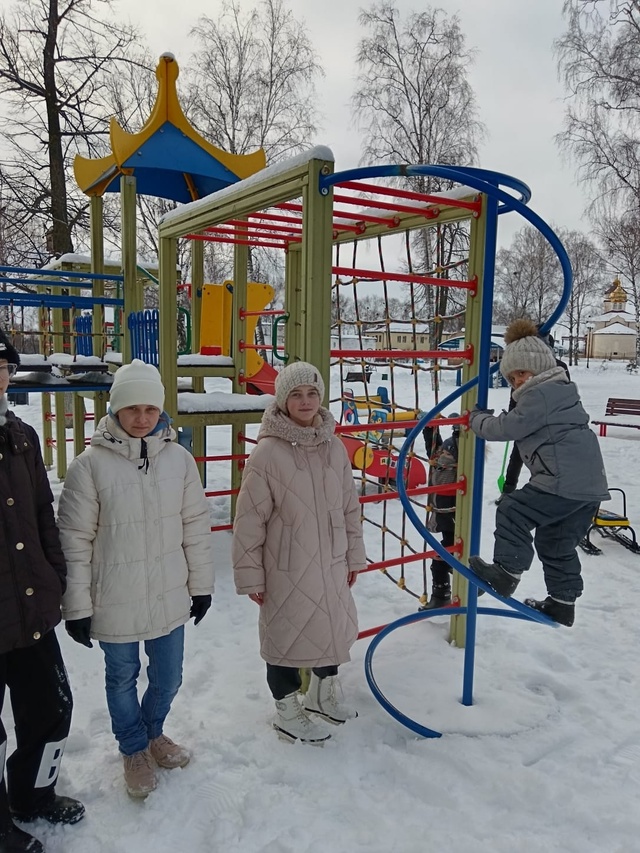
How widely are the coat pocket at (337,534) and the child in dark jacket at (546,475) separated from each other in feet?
1.89

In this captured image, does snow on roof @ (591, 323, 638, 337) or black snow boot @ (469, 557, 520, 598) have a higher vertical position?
snow on roof @ (591, 323, 638, 337)

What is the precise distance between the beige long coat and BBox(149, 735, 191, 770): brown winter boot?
20.2 inches

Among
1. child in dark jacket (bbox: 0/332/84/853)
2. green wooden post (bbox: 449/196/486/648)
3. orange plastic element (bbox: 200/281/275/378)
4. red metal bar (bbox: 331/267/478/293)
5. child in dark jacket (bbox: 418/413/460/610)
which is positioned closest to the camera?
child in dark jacket (bbox: 0/332/84/853)

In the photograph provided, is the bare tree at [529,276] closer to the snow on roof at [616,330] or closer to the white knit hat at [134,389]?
the snow on roof at [616,330]

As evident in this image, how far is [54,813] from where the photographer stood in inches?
83.8

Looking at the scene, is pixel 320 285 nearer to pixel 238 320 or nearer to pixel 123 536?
pixel 123 536

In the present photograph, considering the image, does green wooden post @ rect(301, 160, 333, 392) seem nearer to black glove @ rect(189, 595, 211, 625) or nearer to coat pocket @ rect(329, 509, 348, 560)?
coat pocket @ rect(329, 509, 348, 560)

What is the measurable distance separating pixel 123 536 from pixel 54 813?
100 centimetres

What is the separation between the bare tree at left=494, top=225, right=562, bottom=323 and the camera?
118 feet

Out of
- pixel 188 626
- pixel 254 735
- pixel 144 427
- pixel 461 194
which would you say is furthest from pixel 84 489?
pixel 461 194

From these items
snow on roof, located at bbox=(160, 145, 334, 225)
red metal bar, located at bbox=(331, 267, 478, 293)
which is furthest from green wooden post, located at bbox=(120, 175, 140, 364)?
red metal bar, located at bbox=(331, 267, 478, 293)

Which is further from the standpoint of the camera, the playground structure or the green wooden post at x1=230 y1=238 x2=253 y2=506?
the green wooden post at x1=230 y1=238 x2=253 y2=506

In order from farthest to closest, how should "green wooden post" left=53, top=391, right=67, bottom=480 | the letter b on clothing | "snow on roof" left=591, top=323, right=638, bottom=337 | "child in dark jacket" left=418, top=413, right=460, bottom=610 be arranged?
"snow on roof" left=591, top=323, right=638, bottom=337 → "green wooden post" left=53, top=391, right=67, bottom=480 → "child in dark jacket" left=418, top=413, right=460, bottom=610 → the letter b on clothing

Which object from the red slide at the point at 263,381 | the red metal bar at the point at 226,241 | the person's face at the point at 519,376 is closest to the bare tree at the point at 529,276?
the red slide at the point at 263,381
